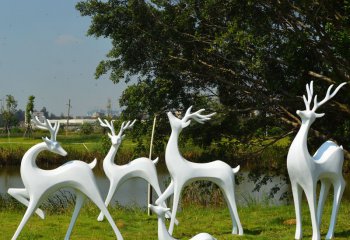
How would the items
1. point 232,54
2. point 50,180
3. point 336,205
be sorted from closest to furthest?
point 50,180
point 336,205
point 232,54

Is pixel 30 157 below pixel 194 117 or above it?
below

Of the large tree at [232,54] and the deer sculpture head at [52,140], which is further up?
the large tree at [232,54]

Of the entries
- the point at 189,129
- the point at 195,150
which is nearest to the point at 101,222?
the point at 189,129

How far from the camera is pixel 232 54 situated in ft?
42.4

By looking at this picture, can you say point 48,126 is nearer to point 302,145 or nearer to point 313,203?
point 302,145

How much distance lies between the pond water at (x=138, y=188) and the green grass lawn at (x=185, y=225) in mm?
2585

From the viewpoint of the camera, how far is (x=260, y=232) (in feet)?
29.5

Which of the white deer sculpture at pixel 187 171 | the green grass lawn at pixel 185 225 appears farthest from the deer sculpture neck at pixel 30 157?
the white deer sculpture at pixel 187 171

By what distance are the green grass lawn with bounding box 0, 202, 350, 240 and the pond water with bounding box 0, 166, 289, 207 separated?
8.48ft

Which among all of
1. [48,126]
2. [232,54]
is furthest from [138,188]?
[48,126]

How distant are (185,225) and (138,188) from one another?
9.04m

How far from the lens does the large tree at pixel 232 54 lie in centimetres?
1198

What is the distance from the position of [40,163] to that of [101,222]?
15.1 meters

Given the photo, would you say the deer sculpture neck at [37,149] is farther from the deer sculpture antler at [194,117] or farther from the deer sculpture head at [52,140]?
the deer sculpture antler at [194,117]
